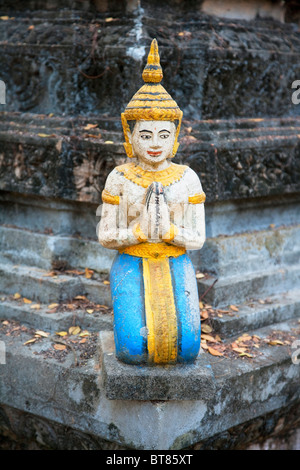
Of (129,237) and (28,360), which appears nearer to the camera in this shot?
(129,237)

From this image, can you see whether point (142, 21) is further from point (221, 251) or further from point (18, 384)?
point (18, 384)

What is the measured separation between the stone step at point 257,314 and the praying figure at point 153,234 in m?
0.85

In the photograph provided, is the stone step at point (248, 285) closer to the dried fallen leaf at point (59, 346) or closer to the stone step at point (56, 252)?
the stone step at point (56, 252)

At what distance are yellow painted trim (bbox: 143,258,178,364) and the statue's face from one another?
664 mm

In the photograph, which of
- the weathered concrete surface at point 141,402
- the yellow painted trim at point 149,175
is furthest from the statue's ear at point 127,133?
the weathered concrete surface at point 141,402

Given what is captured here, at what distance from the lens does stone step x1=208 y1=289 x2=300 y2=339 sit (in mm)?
4469

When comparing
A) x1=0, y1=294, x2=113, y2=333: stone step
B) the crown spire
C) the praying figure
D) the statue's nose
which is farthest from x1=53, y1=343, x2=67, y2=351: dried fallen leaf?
the crown spire

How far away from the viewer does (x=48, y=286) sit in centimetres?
467

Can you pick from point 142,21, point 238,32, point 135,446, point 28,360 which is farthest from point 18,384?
point 238,32

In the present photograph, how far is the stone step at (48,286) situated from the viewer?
15.3 feet

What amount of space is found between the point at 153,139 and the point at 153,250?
25.6 inches
